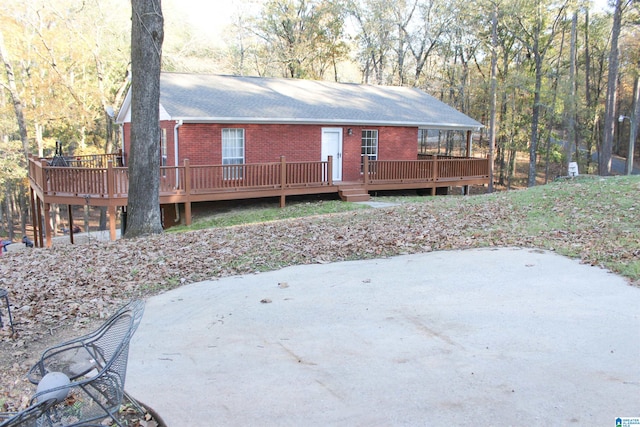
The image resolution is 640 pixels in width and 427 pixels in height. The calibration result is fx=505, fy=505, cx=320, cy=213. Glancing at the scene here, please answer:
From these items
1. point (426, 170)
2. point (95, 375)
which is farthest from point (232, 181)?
point (95, 375)

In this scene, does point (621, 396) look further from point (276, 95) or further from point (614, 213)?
point (276, 95)

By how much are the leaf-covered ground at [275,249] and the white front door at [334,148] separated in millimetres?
7306

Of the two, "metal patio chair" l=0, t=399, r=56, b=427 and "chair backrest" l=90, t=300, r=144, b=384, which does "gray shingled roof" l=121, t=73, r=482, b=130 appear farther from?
"metal patio chair" l=0, t=399, r=56, b=427

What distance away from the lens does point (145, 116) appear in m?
11.5

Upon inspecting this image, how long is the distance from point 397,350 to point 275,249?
470cm

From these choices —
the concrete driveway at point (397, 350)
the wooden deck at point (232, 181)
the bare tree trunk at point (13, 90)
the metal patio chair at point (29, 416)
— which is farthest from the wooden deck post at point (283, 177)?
the metal patio chair at point (29, 416)

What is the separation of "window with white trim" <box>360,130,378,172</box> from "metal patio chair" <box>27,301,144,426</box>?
17.1 meters

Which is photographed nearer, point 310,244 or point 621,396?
point 621,396

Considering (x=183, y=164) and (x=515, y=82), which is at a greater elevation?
(x=515, y=82)

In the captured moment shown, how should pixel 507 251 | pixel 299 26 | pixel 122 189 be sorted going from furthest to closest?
pixel 299 26
pixel 122 189
pixel 507 251

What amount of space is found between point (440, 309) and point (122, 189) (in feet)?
40.0

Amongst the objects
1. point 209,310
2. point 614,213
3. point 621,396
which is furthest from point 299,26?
point 621,396

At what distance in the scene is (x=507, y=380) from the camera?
3961mm

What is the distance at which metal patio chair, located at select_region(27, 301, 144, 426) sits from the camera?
3061 millimetres
